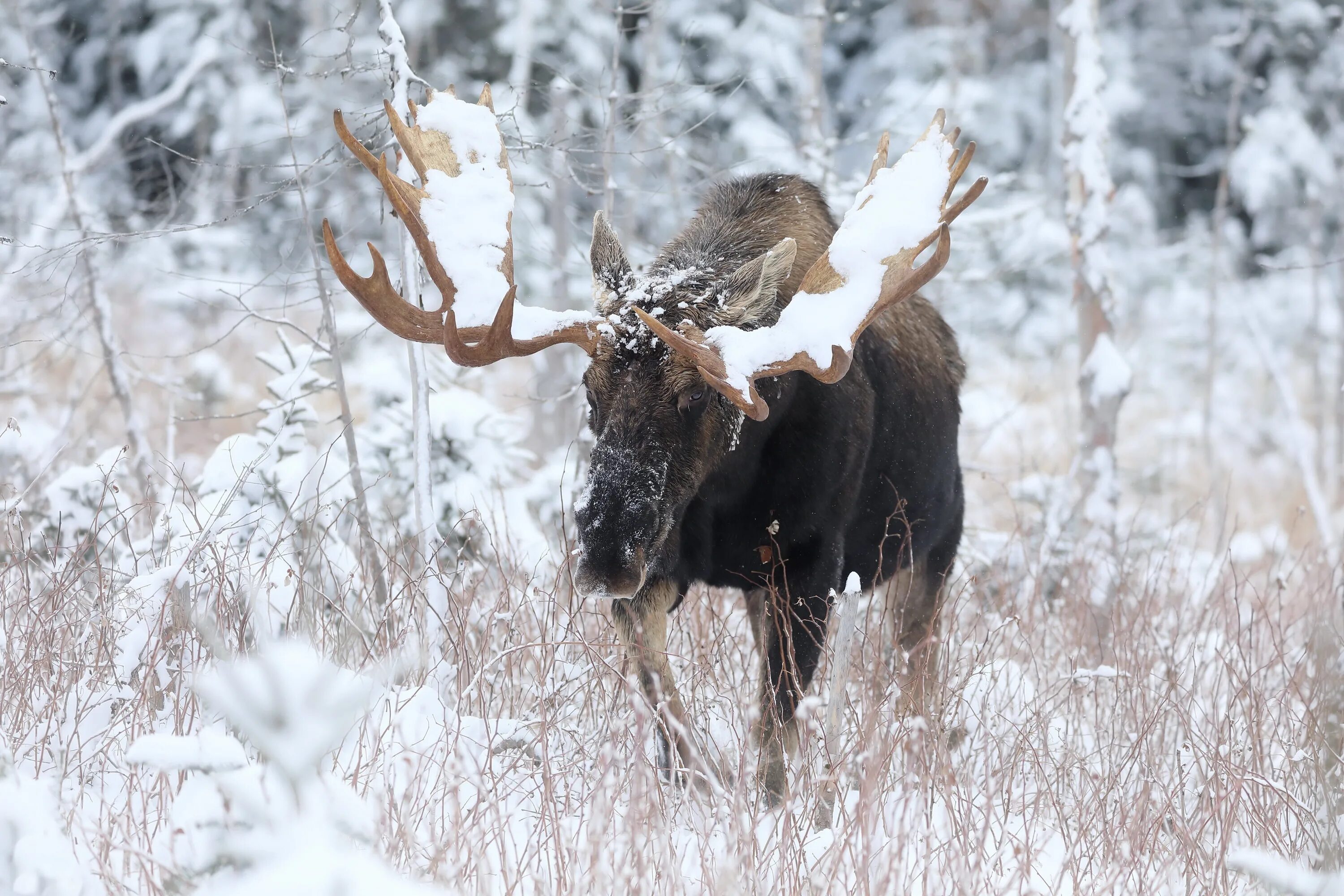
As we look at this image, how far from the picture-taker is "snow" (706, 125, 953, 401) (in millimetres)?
3891

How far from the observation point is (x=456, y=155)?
4.24m

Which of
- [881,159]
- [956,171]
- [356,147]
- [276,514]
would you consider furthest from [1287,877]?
[276,514]

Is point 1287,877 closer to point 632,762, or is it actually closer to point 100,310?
point 632,762

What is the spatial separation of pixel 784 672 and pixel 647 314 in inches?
55.4

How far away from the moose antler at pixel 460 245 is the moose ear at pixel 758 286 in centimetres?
50

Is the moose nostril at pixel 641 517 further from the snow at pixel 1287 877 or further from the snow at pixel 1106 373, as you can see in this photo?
the snow at pixel 1106 373

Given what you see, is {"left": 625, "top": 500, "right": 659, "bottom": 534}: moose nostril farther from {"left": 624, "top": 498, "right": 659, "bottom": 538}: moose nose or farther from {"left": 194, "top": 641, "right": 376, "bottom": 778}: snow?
{"left": 194, "top": 641, "right": 376, "bottom": 778}: snow

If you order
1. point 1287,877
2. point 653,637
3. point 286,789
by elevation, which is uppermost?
point 286,789

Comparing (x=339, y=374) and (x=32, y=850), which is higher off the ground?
(x=339, y=374)

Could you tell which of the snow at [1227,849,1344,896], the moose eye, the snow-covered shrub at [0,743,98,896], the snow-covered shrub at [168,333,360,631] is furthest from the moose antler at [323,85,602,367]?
the snow at [1227,849,1344,896]

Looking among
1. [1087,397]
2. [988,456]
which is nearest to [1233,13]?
[988,456]

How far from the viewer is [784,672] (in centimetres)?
414

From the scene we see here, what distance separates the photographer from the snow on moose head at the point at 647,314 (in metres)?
3.82

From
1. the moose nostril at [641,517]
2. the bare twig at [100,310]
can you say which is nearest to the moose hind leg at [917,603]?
the moose nostril at [641,517]
